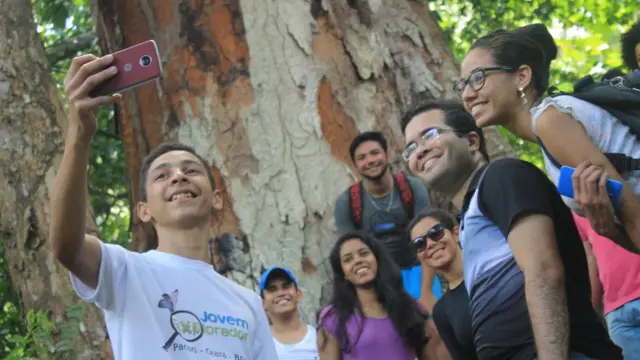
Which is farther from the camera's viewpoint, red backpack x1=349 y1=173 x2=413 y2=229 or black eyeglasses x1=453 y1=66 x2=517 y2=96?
red backpack x1=349 y1=173 x2=413 y2=229

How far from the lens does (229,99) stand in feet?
23.3

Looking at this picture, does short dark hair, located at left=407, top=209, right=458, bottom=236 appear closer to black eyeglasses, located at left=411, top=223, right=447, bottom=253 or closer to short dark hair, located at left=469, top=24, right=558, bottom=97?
black eyeglasses, located at left=411, top=223, right=447, bottom=253

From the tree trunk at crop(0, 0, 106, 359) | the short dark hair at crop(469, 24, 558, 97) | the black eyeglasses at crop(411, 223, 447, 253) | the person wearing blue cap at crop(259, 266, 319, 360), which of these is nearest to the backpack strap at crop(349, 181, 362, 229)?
the person wearing blue cap at crop(259, 266, 319, 360)

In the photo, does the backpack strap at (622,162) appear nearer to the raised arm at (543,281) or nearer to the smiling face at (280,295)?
the raised arm at (543,281)

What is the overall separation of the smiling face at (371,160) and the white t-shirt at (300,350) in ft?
3.69

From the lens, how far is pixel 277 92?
7.08 metres

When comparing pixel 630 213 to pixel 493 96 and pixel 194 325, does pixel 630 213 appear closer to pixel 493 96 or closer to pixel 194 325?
pixel 493 96

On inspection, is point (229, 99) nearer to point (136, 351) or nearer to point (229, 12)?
point (229, 12)

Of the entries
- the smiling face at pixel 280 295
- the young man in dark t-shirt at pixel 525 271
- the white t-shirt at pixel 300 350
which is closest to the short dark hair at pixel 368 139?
the smiling face at pixel 280 295

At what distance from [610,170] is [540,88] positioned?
476 mm

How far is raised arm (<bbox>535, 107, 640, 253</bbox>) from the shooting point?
2.74 m

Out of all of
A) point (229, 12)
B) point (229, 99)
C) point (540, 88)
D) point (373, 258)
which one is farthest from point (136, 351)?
point (229, 12)

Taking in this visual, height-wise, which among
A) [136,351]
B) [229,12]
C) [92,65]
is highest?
[229,12]

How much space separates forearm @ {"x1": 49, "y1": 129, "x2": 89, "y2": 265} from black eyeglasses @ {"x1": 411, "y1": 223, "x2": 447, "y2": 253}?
92.0 inches
